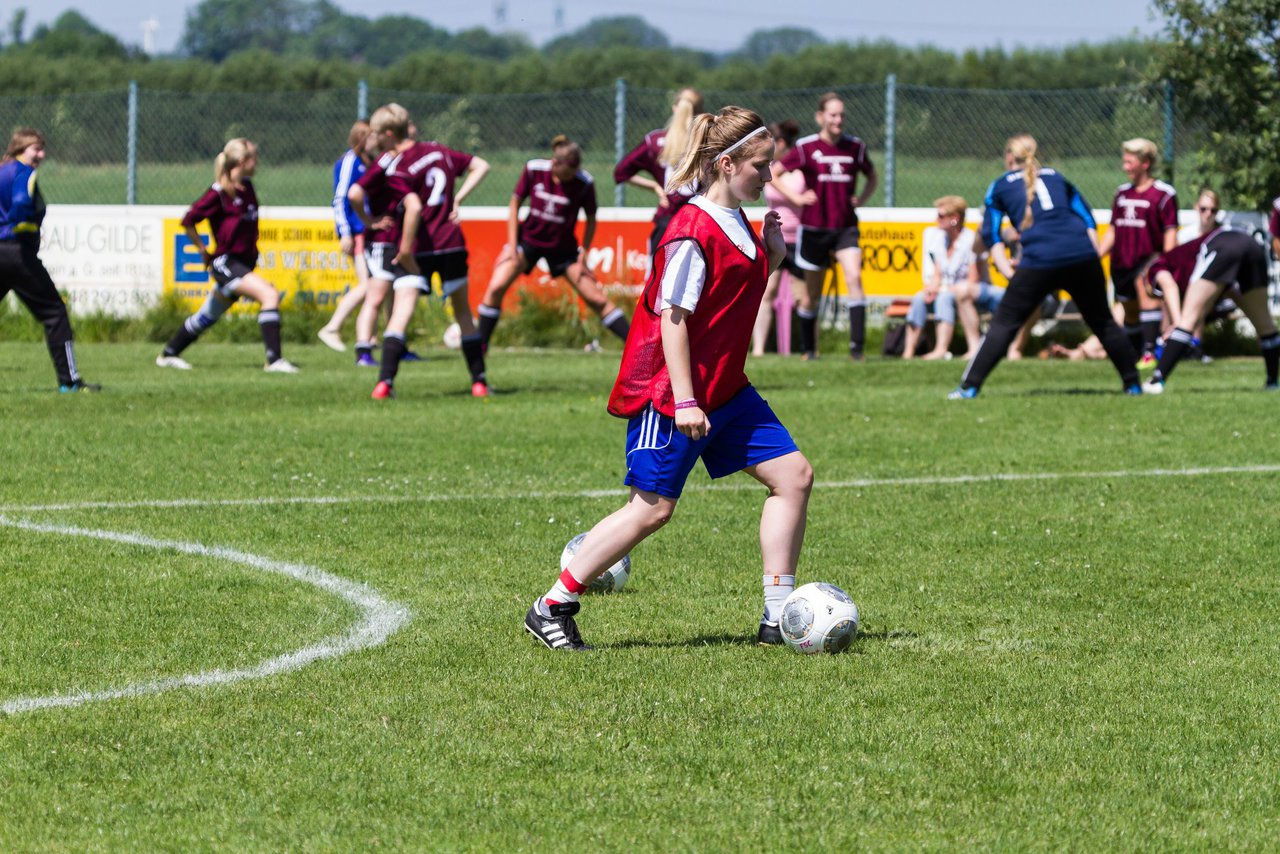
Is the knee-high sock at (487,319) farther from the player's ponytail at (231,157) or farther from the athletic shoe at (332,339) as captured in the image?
the athletic shoe at (332,339)

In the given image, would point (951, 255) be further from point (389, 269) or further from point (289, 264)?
point (289, 264)

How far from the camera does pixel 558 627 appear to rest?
5.68 metres

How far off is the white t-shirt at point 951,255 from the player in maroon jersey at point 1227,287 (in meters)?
3.97

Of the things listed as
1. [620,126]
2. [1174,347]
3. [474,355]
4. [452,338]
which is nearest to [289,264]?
[452,338]

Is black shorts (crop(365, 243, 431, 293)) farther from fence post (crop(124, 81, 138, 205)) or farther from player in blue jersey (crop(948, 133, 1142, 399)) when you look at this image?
fence post (crop(124, 81, 138, 205))

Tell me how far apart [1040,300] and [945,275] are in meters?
4.86

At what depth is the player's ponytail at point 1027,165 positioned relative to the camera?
1332 centimetres

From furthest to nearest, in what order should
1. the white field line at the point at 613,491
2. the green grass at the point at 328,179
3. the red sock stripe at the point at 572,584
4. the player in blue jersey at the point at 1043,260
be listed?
1. the green grass at the point at 328,179
2. the player in blue jersey at the point at 1043,260
3. the white field line at the point at 613,491
4. the red sock stripe at the point at 572,584

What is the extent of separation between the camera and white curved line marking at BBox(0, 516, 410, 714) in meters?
5.03

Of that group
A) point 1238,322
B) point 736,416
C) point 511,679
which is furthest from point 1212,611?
point 1238,322

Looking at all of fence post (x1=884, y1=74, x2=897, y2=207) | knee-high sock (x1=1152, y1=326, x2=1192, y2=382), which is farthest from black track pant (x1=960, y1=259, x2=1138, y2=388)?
fence post (x1=884, y1=74, x2=897, y2=207)

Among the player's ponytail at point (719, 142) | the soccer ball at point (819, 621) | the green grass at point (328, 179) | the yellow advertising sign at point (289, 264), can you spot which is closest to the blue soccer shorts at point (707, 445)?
the soccer ball at point (819, 621)

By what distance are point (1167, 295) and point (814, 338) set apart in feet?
10.5

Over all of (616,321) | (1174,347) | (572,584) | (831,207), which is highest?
(831,207)
